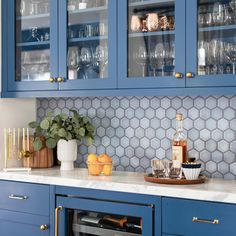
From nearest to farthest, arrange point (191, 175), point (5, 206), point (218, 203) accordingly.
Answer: point (218, 203), point (191, 175), point (5, 206)

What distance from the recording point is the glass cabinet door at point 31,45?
3.36 meters

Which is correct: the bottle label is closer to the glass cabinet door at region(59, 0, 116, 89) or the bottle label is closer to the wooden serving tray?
the wooden serving tray

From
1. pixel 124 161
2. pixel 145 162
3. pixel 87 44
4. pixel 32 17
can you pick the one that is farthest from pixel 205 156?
pixel 32 17

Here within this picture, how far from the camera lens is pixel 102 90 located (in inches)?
124

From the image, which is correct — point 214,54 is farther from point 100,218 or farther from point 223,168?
point 100,218

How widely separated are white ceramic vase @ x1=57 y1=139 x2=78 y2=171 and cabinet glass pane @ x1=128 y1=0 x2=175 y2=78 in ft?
2.21

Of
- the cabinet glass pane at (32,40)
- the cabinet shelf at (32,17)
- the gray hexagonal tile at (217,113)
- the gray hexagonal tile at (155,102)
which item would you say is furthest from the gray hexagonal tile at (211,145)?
the cabinet shelf at (32,17)

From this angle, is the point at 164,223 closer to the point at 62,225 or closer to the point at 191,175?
the point at 191,175

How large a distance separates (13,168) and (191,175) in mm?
1238

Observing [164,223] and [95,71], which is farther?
[95,71]

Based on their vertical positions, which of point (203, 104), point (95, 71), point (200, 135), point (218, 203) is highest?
point (95, 71)

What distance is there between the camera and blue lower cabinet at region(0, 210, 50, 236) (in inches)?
121

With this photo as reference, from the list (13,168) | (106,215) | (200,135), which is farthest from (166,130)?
(13,168)

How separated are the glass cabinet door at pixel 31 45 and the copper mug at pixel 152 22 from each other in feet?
2.23
